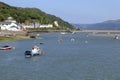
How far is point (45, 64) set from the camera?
46.2 metres

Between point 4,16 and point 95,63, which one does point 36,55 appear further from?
point 4,16

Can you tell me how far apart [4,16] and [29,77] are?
139526 mm

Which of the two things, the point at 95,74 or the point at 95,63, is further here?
the point at 95,63

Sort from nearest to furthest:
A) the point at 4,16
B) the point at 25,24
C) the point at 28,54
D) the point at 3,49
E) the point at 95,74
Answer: the point at 95,74 < the point at 28,54 < the point at 3,49 < the point at 4,16 < the point at 25,24

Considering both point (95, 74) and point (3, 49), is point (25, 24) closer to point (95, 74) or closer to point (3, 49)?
point (3, 49)

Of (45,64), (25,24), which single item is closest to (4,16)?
(25,24)

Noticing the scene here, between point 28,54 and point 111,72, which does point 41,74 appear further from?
point 28,54

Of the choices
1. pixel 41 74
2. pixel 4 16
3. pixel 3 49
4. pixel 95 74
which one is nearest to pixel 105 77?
pixel 95 74

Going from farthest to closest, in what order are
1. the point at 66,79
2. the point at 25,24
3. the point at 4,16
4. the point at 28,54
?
the point at 25,24 → the point at 4,16 → the point at 28,54 → the point at 66,79

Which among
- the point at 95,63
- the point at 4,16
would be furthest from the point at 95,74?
the point at 4,16

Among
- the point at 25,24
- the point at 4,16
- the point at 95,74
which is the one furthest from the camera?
the point at 25,24

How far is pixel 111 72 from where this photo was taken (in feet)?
A: 127

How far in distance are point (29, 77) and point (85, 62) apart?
13.1 metres

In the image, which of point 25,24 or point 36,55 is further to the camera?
point 25,24
